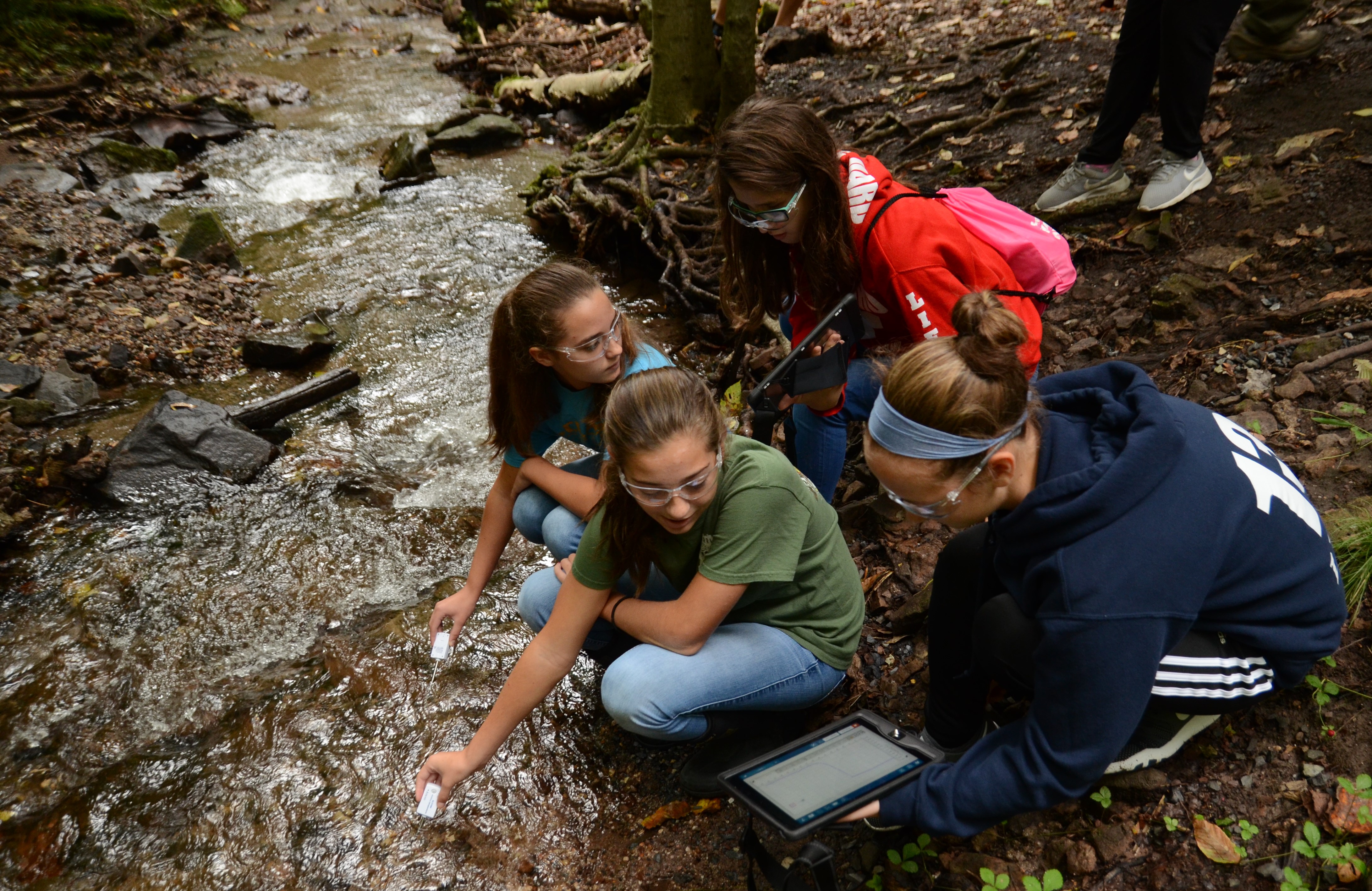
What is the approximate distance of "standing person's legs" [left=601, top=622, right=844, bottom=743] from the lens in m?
2.00

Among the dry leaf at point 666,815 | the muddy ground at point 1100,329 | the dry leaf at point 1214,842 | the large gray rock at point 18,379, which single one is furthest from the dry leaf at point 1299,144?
the large gray rock at point 18,379

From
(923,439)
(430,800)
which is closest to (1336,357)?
(923,439)

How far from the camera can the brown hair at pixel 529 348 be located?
7.86ft

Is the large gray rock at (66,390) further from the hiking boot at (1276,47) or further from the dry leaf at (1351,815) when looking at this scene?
the hiking boot at (1276,47)

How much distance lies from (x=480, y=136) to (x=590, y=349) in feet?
22.8

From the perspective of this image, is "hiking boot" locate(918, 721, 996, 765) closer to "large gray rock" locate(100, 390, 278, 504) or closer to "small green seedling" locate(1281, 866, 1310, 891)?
"small green seedling" locate(1281, 866, 1310, 891)

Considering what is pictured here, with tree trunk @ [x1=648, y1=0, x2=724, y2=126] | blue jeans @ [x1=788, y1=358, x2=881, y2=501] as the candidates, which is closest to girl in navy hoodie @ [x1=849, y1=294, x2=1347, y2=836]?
blue jeans @ [x1=788, y1=358, x2=881, y2=501]

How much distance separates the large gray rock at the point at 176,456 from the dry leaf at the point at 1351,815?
14.4 ft

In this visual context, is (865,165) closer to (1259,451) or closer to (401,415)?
(1259,451)

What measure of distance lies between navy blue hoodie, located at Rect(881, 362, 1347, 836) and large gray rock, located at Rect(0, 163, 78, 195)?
8451mm

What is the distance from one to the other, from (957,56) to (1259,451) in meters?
5.98

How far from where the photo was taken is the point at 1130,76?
365cm

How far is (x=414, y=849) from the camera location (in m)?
2.29

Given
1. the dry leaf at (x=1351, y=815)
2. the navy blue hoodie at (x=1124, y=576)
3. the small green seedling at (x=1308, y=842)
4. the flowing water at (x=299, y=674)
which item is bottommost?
the flowing water at (x=299, y=674)
